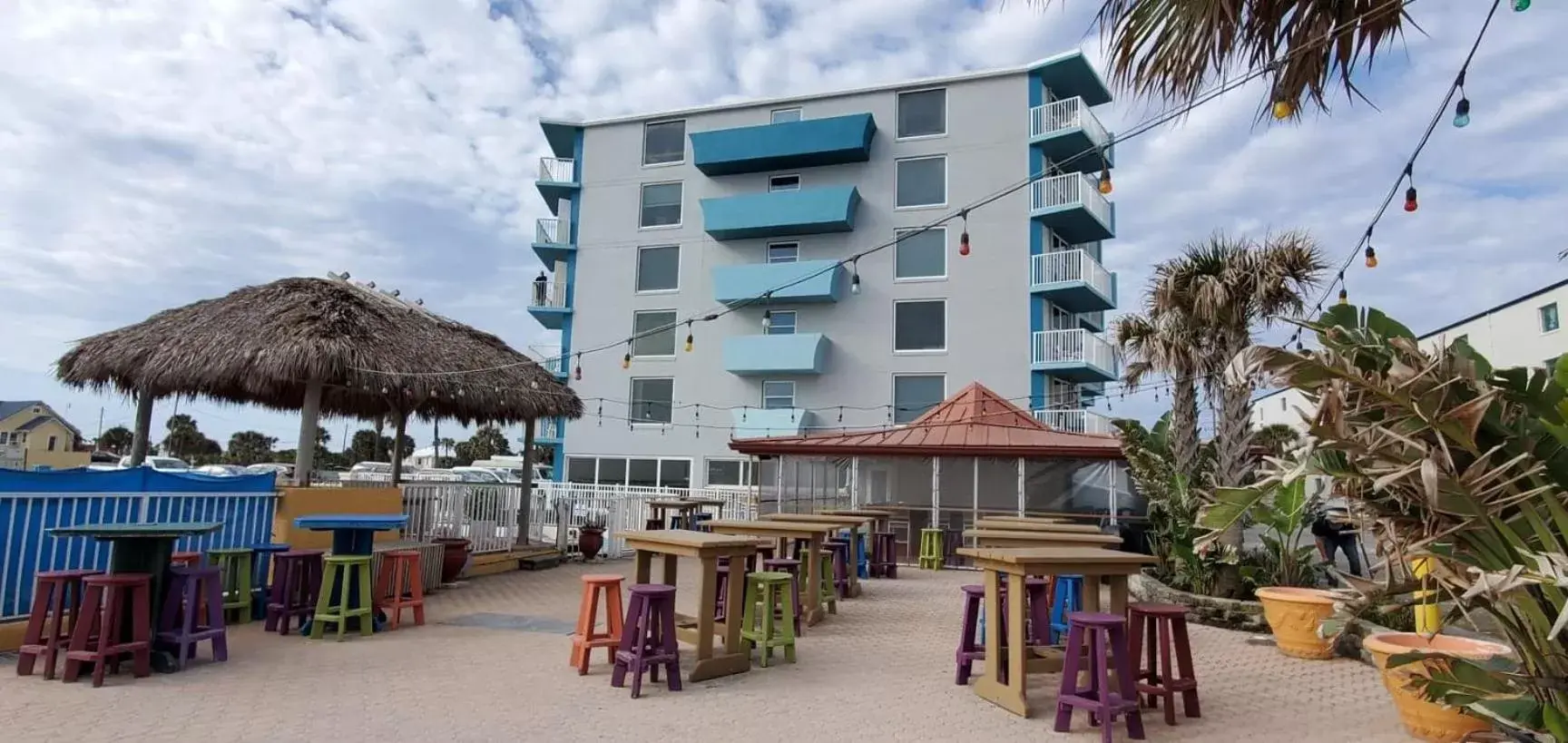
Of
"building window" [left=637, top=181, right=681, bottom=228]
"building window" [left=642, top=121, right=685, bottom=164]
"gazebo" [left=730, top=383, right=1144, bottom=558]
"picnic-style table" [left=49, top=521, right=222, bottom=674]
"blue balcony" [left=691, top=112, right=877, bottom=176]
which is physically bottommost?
"picnic-style table" [left=49, top=521, right=222, bottom=674]

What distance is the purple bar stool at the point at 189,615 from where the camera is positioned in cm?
672

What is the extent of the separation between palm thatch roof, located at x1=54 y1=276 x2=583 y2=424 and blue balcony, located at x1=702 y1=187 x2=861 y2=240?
1233cm

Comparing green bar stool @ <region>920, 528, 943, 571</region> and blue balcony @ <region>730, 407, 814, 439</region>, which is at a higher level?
blue balcony @ <region>730, 407, 814, 439</region>

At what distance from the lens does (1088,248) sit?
2900 cm

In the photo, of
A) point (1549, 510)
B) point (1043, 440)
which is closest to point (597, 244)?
point (1043, 440)

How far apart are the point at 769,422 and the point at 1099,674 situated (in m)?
20.8

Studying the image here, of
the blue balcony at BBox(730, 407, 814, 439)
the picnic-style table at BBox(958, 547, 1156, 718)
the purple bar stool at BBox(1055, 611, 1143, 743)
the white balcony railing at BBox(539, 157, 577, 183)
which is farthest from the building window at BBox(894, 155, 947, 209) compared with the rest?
the purple bar stool at BBox(1055, 611, 1143, 743)

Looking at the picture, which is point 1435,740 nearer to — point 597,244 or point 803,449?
point 803,449

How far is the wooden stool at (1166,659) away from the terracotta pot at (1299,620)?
274 cm

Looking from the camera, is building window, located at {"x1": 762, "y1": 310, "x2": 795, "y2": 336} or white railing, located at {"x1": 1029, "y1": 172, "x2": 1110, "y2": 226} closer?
white railing, located at {"x1": 1029, "y1": 172, "x2": 1110, "y2": 226}

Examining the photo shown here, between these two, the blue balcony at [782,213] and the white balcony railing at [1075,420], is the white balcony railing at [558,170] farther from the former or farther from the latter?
the white balcony railing at [1075,420]

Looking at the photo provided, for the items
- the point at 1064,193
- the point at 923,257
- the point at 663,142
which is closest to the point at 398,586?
the point at 923,257

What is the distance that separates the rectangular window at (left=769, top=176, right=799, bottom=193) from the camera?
2736 cm

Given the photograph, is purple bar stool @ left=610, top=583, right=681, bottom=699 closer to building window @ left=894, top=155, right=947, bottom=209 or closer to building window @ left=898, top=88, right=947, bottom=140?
building window @ left=894, top=155, right=947, bottom=209
